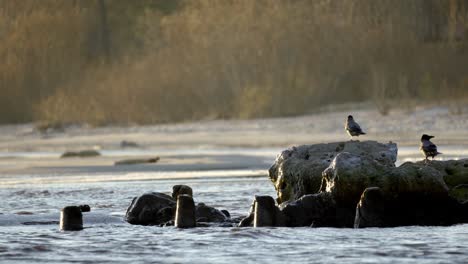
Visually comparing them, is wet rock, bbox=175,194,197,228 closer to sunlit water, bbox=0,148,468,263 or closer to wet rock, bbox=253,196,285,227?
sunlit water, bbox=0,148,468,263

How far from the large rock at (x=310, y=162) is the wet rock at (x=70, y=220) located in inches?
99.2

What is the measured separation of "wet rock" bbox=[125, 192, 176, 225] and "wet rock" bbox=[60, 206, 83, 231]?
96 cm

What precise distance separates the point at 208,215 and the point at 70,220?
5.60 ft

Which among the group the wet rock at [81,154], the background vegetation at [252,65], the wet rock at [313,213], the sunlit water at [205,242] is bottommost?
the sunlit water at [205,242]

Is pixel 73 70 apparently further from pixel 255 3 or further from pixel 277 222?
pixel 277 222

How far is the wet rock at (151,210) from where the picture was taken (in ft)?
50.9

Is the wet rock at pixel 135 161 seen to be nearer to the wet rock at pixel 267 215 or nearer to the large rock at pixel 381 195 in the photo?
the large rock at pixel 381 195

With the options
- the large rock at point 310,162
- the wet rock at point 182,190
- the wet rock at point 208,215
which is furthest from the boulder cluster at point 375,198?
the wet rock at point 182,190

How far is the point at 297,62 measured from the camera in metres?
43.2

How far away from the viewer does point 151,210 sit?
15695 millimetres

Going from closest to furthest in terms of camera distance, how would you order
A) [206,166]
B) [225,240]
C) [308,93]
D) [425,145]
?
[225,240], [425,145], [206,166], [308,93]

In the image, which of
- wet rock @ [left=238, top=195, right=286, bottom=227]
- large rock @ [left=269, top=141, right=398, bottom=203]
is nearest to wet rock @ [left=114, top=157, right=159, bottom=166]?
large rock @ [left=269, top=141, right=398, bottom=203]

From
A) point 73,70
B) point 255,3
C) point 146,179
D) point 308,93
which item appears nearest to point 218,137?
point 308,93

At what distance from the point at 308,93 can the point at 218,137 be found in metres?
6.44
